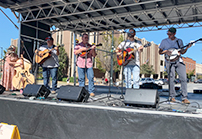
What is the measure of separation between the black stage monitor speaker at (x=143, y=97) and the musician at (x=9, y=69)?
4.38 meters

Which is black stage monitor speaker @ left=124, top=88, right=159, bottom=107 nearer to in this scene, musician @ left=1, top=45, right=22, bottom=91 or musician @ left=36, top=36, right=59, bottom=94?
musician @ left=36, top=36, right=59, bottom=94

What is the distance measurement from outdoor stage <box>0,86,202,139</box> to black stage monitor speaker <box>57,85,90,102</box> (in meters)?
0.23

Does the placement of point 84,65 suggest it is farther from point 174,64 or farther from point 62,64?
point 62,64

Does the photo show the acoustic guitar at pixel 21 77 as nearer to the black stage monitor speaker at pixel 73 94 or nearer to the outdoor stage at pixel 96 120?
the outdoor stage at pixel 96 120

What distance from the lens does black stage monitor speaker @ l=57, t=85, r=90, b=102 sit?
2.68 meters

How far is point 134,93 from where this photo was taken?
96.3 inches

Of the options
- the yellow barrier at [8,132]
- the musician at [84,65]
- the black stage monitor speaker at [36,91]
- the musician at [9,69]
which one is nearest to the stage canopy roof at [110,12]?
the musician at [9,69]

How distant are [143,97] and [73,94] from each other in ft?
3.50

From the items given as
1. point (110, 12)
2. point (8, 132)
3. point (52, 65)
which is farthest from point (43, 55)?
point (110, 12)

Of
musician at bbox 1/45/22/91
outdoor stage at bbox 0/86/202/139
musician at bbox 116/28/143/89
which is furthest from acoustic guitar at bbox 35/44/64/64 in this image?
musician at bbox 116/28/143/89

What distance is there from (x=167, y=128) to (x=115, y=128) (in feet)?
1.94

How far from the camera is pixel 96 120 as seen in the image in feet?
7.33

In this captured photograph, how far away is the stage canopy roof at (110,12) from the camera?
21.4 feet

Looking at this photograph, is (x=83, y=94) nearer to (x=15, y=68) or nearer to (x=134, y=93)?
(x=134, y=93)
